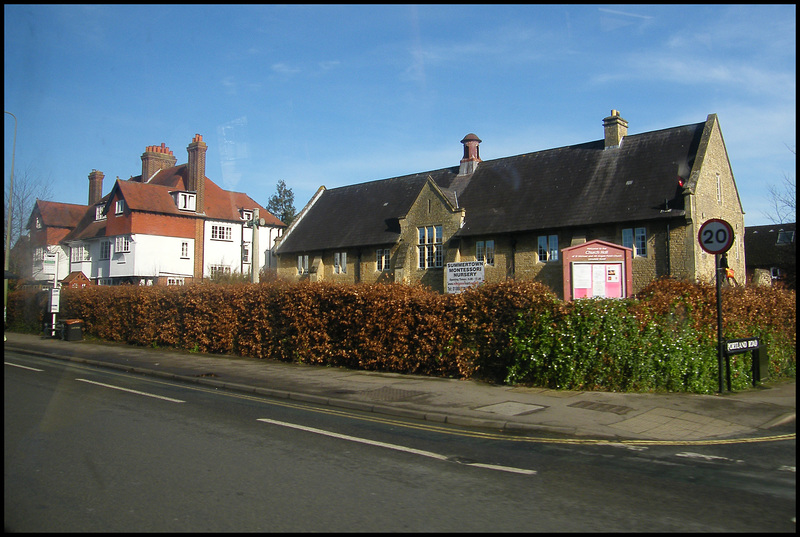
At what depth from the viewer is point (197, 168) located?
49438 millimetres

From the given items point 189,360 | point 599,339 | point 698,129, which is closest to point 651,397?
point 599,339

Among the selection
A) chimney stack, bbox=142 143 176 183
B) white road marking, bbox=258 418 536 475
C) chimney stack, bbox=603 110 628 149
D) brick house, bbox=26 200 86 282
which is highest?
chimney stack, bbox=142 143 176 183

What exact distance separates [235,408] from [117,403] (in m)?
2.10

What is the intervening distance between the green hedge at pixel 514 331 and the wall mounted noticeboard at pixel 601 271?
18.3ft

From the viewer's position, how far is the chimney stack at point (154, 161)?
53.5m

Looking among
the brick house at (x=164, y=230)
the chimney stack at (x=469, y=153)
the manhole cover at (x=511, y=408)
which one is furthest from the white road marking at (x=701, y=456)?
the brick house at (x=164, y=230)

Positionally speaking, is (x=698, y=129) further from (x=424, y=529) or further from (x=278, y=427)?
(x=424, y=529)

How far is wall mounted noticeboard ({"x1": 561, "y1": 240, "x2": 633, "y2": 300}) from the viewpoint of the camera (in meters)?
20.3

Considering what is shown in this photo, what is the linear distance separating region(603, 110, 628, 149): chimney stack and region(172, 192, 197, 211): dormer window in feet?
104

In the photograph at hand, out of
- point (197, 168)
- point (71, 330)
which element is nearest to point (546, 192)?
point (71, 330)

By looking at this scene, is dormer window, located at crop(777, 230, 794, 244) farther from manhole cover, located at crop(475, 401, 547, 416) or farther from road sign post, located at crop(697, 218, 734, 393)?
manhole cover, located at crop(475, 401, 547, 416)

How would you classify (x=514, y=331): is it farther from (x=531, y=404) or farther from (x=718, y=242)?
(x=718, y=242)

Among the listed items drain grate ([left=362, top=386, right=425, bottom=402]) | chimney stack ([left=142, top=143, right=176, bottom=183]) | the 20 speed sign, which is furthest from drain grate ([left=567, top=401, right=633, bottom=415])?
chimney stack ([left=142, top=143, right=176, bottom=183])

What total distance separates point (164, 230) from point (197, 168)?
5.81m
